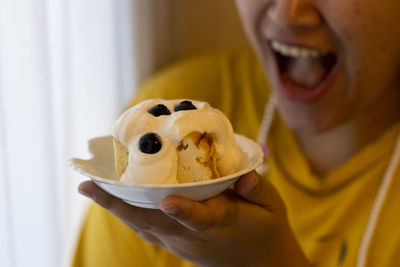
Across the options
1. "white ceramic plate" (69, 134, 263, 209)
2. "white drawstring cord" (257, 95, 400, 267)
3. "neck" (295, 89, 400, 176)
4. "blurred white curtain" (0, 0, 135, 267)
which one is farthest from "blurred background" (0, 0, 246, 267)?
"white drawstring cord" (257, 95, 400, 267)

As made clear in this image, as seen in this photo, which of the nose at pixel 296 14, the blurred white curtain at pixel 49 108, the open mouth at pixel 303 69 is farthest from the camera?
the open mouth at pixel 303 69

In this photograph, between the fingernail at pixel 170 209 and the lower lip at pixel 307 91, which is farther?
the lower lip at pixel 307 91

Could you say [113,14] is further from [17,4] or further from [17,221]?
[17,221]

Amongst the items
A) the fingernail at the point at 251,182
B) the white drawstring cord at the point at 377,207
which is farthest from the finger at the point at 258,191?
the white drawstring cord at the point at 377,207

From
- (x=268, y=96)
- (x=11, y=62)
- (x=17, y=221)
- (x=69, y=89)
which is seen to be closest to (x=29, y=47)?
(x=11, y=62)

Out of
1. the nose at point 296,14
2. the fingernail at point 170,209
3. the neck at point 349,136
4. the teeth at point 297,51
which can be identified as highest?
the nose at point 296,14

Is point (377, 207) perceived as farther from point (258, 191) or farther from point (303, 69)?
point (258, 191)

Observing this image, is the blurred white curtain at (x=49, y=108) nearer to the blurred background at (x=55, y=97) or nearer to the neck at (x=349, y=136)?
the blurred background at (x=55, y=97)
